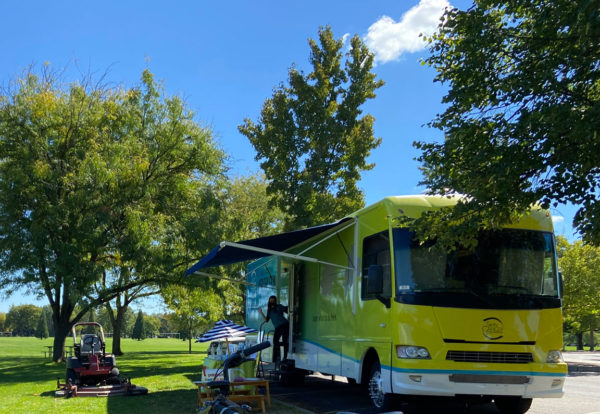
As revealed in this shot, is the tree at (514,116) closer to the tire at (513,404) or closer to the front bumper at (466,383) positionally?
the front bumper at (466,383)

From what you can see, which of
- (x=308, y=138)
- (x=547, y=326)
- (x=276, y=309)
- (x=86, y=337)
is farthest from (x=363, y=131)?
(x=547, y=326)

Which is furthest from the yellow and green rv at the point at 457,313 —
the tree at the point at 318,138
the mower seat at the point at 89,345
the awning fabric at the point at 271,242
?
the tree at the point at 318,138

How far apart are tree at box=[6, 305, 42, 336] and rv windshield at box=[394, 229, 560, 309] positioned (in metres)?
120

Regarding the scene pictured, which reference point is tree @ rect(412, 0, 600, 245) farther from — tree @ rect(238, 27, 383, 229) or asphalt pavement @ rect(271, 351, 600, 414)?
tree @ rect(238, 27, 383, 229)

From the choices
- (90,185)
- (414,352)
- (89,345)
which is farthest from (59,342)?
(414,352)

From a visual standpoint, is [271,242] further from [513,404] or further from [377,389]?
[513,404]

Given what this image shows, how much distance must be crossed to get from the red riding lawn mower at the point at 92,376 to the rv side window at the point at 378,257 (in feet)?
20.0

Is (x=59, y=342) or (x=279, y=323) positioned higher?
(x=279, y=323)

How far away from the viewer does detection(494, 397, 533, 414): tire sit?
28.7 ft

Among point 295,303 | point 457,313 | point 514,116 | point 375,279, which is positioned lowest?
point 457,313

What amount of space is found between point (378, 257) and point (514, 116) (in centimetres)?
297

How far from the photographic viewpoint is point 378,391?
27.5ft

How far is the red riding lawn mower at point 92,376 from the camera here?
1212cm

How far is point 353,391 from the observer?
12445mm
